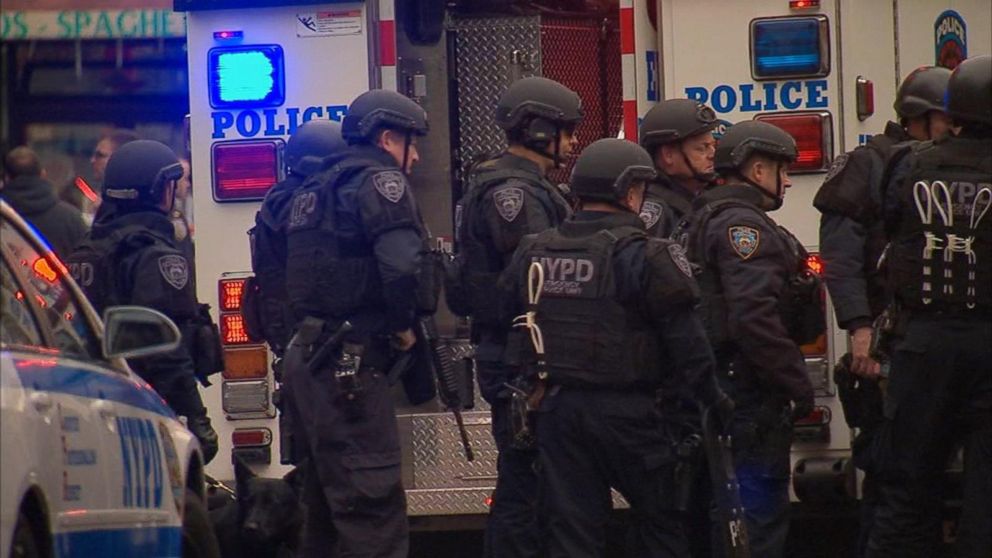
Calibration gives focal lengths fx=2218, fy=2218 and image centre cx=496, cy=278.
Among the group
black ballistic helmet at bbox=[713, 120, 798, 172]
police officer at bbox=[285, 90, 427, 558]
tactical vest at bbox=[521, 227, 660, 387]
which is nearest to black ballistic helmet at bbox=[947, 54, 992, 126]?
black ballistic helmet at bbox=[713, 120, 798, 172]

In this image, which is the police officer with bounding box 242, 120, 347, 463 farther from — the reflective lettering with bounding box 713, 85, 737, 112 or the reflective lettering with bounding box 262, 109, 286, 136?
the reflective lettering with bounding box 713, 85, 737, 112

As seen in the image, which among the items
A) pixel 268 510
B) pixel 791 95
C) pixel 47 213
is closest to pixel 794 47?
pixel 791 95

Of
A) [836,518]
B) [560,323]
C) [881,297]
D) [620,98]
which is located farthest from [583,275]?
[620,98]

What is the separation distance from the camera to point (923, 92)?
8.37m

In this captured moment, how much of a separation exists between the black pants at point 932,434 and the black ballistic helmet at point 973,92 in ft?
2.17

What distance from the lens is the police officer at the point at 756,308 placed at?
771 centimetres

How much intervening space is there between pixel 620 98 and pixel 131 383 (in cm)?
437

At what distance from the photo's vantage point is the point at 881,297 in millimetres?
8492

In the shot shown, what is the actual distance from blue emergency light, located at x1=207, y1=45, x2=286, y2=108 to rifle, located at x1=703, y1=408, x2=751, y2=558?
2698mm

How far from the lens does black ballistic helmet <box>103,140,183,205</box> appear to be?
8.64 metres

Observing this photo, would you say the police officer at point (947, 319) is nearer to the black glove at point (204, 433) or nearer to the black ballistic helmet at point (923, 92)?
the black ballistic helmet at point (923, 92)

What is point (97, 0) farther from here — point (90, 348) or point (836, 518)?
point (90, 348)

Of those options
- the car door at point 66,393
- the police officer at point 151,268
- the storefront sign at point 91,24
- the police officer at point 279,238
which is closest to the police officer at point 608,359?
the police officer at point 279,238

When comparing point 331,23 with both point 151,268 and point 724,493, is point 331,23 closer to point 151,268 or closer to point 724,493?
point 151,268
